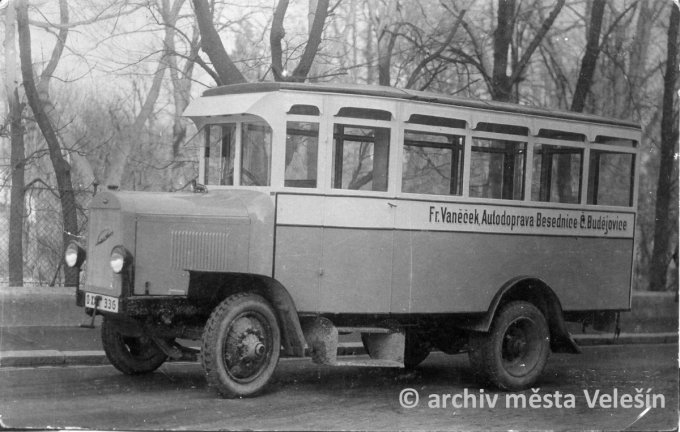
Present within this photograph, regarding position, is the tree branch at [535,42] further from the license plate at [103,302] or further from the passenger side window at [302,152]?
the license plate at [103,302]

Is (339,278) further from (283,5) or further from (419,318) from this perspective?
(283,5)

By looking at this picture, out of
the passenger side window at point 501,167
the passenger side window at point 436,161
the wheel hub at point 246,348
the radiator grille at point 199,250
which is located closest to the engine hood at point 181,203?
the radiator grille at point 199,250

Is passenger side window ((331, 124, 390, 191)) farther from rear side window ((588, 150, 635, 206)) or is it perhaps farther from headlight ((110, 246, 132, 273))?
rear side window ((588, 150, 635, 206))

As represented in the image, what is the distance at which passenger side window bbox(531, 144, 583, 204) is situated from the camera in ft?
29.7

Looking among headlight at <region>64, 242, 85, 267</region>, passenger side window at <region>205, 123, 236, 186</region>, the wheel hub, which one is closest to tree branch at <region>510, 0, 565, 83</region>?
passenger side window at <region>205, 123, 236, 186</region>

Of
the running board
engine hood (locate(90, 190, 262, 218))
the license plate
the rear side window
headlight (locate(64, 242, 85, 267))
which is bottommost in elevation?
the running board

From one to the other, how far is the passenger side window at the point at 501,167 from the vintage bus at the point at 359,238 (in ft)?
0.05

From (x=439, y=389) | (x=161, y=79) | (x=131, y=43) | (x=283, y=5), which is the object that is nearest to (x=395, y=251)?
(x=439, y=389)

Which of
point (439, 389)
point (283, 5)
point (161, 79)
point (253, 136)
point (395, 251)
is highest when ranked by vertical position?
point (283, 5)

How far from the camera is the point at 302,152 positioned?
7.89 m

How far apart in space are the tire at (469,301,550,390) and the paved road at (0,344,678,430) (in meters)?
0.18

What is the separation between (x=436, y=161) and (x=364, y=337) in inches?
73.5

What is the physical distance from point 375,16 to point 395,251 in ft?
25.6

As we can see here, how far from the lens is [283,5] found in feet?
40.5
